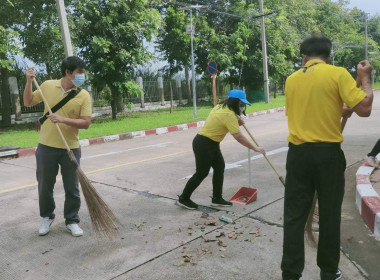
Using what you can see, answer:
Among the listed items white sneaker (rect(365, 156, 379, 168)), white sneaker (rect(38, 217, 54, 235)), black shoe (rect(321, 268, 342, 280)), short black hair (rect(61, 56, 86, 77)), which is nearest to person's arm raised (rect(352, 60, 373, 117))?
black shoe (rect(321, 268, 342, 280))

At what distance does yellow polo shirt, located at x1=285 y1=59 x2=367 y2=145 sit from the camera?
2.27m

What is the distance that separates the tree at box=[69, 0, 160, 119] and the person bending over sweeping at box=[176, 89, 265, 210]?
444 inches

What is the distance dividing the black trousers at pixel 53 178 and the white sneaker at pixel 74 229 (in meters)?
0.05

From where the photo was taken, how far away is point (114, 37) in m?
15.2

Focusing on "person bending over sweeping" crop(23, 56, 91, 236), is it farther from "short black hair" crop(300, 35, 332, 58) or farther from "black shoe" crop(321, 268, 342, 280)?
"black shoe" crop(321, 268, 342, 280)

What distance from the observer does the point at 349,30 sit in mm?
45812

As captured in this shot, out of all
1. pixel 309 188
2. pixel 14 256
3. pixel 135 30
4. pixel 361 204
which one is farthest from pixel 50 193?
pixel 135 30

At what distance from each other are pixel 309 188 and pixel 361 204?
1898 millimetres

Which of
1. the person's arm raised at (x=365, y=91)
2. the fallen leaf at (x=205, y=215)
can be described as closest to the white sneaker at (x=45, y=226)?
the fallen leaf at (x=205, y=215)

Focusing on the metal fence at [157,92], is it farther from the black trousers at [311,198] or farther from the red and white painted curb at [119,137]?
the black trousers at [311,198]

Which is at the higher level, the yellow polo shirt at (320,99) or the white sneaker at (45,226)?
the yellow polo shirt at (320,99)

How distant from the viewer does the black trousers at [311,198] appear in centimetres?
238

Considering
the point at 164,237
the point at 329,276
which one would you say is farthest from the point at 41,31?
the point at 329,276

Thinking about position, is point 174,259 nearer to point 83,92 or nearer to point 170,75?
point 83,92
